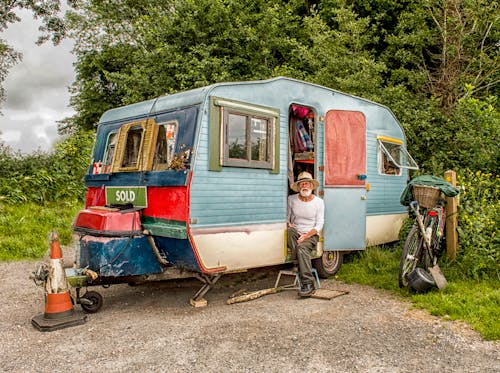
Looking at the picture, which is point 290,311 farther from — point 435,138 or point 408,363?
point 435,138

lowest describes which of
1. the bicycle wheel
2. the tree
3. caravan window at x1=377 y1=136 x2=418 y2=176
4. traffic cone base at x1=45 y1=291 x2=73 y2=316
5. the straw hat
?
traffic cone base at x1=45 y1=291 x2=73 y2=316

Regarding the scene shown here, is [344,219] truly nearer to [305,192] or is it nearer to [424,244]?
[305,192]

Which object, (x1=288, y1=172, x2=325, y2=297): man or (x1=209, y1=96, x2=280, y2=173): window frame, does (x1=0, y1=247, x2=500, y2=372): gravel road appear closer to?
(x1=288, y1=172, x2=325, y2=297): man

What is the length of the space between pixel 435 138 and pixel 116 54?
52.3 feet

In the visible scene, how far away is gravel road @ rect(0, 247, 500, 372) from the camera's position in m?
3.99

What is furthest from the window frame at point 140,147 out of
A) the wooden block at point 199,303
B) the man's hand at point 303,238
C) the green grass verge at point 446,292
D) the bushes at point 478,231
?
the bushes at point 478,231

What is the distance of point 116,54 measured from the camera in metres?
21.6

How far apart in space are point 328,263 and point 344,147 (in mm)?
1821

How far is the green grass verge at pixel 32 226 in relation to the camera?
920 centimetres

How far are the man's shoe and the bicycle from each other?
1.17 m

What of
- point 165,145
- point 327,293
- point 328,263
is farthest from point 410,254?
point 165,145

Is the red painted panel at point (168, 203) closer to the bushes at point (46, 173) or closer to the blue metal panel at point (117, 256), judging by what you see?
the blue metal panel at point (117, 256)

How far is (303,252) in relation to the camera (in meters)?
6.19

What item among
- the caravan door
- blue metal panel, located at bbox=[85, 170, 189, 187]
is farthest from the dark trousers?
blue metal panel, located at bbox=[85, 170, 189, 187]
